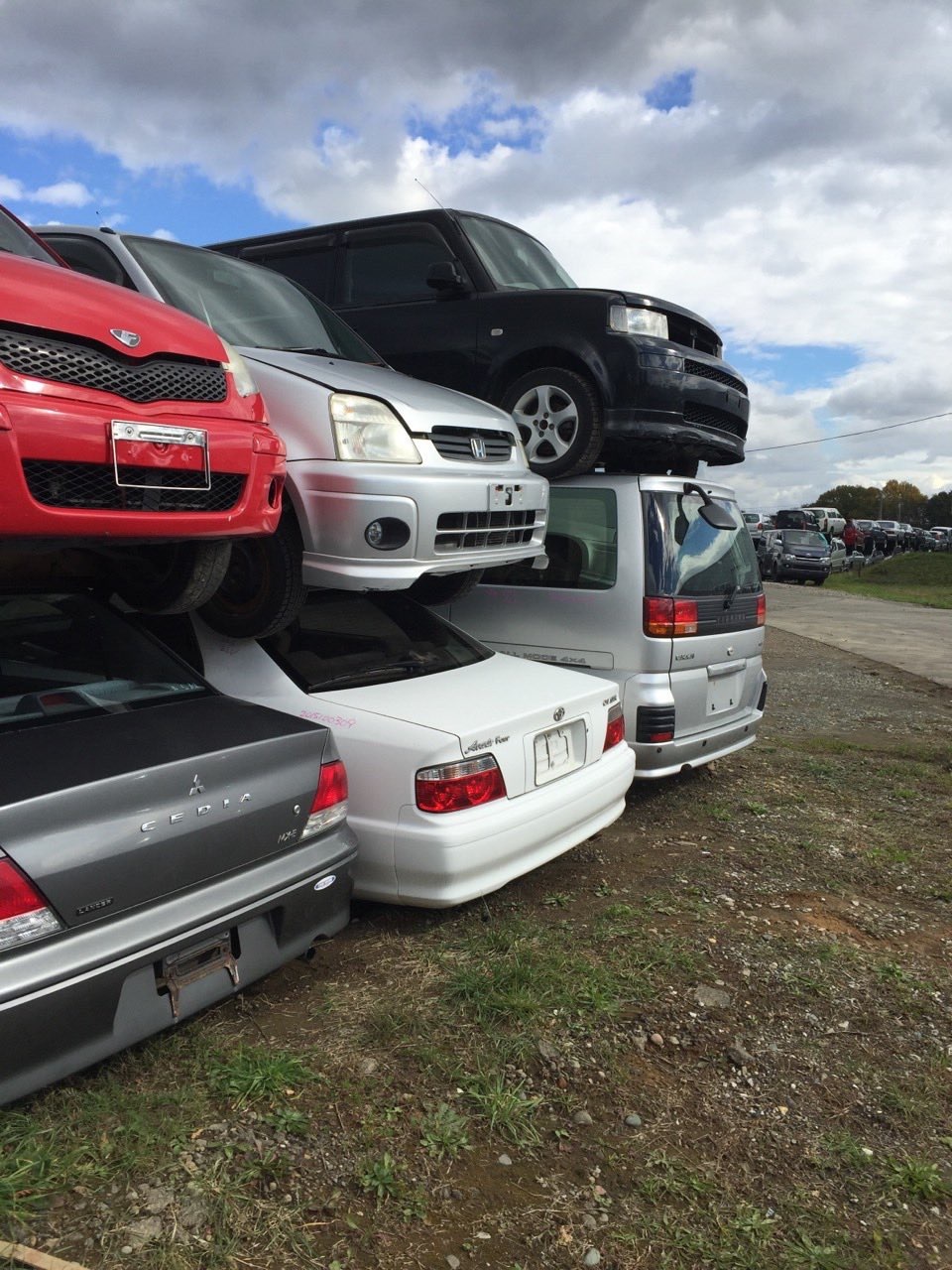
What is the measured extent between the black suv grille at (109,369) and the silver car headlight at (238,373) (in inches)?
2.6

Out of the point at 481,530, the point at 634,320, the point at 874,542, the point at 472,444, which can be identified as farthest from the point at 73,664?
the point at 874,542

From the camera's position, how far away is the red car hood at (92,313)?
3230 millimetres

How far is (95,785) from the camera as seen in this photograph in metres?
2.62

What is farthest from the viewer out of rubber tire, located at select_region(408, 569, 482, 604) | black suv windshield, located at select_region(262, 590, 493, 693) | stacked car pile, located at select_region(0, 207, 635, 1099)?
rubber tire, located at select_region(408, 569, 482, 604)

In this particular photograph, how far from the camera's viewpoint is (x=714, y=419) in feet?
20.0

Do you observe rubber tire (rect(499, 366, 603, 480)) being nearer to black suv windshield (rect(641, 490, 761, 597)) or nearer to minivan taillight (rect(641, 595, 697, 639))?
black suv windshield (rect(641, 490, 761, 597))

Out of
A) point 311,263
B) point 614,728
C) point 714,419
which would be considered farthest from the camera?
point 311,263

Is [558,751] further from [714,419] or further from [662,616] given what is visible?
[714,419]

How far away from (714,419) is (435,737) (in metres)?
3.38

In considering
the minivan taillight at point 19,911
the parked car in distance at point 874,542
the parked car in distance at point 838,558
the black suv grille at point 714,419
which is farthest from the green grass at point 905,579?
the minivan taillight at point 19,911

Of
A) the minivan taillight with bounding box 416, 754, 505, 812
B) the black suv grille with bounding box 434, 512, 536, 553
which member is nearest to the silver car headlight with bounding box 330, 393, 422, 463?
the black suv grille with bounding box 434, 512, 536, 553

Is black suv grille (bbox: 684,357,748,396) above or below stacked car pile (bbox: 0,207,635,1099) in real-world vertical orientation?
above

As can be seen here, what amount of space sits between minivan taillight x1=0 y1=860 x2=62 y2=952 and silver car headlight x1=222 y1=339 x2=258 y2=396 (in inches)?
83.8

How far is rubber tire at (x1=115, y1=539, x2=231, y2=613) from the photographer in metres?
3.96
